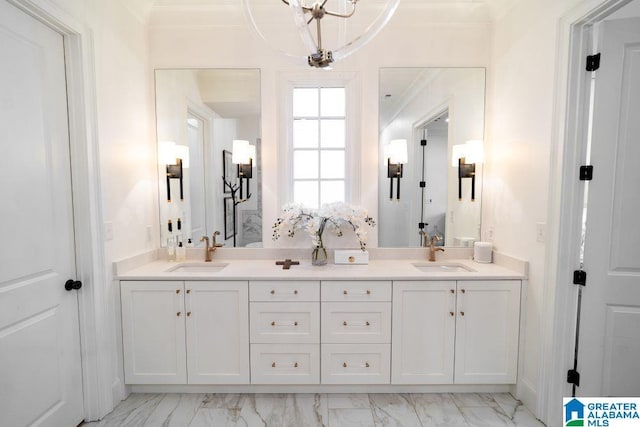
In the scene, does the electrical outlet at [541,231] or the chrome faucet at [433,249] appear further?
the chrome faucet at [433,249]

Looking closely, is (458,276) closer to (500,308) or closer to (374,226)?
(500,308)

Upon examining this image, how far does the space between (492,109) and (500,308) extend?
5.23 ft

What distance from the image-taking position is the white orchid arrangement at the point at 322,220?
2.34 meters

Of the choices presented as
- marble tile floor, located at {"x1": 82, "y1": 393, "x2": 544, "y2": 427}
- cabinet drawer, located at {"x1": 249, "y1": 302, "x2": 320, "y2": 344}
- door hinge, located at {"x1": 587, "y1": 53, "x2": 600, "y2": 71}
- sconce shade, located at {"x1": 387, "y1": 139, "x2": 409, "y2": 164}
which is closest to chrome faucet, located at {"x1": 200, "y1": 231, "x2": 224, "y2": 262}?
cabinet drawer, located at {"x1": 249, "y1": 302, "x2": 320, "y2": 344}

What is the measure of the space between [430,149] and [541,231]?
3.35 feet

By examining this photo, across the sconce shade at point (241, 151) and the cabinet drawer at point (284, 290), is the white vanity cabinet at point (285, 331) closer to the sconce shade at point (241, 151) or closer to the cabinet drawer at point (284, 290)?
the cabinet drawer at point (284, 290)

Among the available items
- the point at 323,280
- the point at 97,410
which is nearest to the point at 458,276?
the point at 323,280

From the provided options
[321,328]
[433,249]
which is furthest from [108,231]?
[433,249]

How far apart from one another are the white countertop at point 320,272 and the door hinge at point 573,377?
1.95ft

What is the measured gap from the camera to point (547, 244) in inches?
73.2

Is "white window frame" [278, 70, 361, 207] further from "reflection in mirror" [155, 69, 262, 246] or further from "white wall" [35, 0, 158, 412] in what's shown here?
"white wall" [35, 0, 158, 412]

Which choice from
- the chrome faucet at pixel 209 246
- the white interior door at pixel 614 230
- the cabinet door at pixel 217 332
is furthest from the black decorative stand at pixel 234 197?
the white interior door at pixel 614 230

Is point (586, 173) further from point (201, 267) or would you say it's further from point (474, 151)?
point (201, 267)

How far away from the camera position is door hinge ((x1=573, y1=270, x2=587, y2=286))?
5.73 feet
